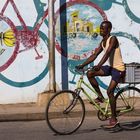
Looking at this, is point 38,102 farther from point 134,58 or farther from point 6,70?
point 134,58

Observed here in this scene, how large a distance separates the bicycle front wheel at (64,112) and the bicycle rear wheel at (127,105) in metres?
0.70

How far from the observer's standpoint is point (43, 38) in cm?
1122

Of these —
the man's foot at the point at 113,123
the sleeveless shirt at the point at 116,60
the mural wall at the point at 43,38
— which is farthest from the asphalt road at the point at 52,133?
the mural wall at the point at 43,38

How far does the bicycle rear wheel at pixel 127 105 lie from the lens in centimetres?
842

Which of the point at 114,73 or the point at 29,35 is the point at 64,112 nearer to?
the point at 114,73

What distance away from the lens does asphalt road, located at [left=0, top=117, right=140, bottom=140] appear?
799 centimetres

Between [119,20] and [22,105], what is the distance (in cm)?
285

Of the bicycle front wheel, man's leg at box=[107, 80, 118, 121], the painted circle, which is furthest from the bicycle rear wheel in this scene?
the painted circle

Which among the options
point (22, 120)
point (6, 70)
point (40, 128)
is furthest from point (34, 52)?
point (40, 128)

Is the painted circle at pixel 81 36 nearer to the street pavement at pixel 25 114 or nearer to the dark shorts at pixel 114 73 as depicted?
the street pavement at pixel 25 114

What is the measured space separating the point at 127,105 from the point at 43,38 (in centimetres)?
332

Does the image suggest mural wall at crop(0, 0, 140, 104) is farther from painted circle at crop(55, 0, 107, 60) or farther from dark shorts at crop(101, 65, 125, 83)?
dark shorts at crop(101, 65, 125, 83)

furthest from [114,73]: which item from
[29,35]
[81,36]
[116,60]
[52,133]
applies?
[29,35]

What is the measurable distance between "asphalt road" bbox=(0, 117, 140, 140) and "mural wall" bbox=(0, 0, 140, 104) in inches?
77.3
